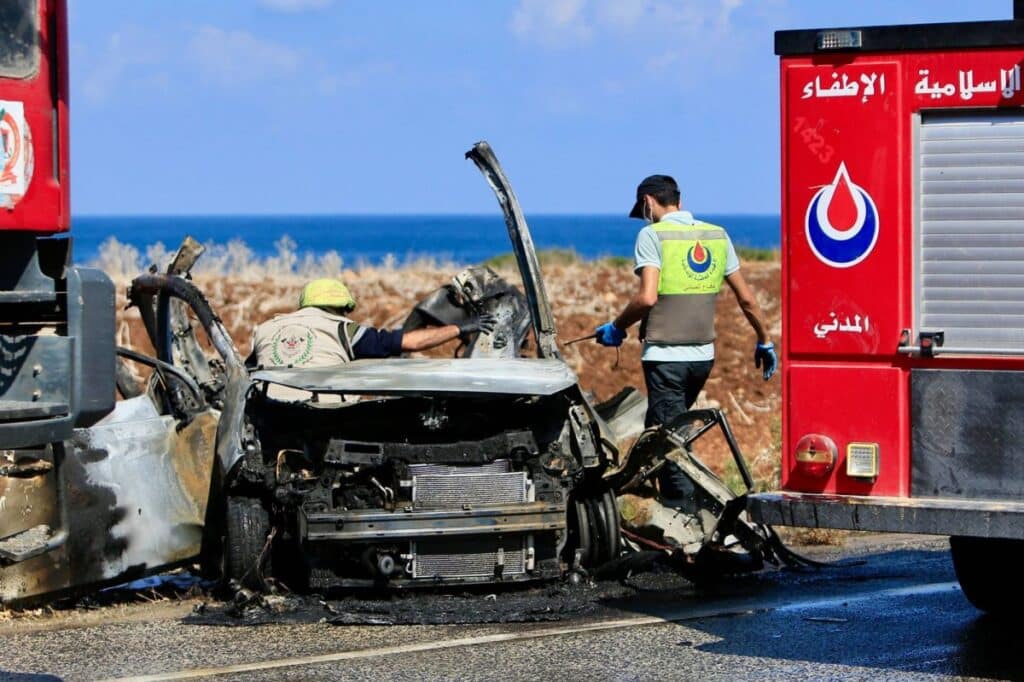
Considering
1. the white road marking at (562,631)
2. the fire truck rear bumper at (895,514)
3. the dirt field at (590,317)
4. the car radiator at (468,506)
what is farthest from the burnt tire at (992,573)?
the dirt field at (590,317)

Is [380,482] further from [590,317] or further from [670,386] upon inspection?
[590,317]

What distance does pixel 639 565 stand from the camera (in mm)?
9242

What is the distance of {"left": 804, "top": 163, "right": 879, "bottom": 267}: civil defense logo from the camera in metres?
7.25

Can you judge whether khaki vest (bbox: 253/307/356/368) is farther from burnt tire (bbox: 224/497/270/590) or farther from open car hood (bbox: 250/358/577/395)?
burnt tire (bbox: 224/497/270/590)

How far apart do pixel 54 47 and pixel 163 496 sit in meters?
3.61

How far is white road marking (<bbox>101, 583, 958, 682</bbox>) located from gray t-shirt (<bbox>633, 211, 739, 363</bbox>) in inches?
61.8

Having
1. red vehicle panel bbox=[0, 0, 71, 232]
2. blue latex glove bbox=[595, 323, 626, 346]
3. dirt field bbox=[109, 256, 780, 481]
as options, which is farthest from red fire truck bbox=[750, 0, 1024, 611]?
dirt field bbox=[109, 256, 780, 481]

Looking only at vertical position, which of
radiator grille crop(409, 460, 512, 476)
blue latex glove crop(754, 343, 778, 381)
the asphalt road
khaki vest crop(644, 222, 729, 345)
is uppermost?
khaki vest crop(644, 222, 729, 345)

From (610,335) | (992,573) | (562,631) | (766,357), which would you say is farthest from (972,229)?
(610,335)

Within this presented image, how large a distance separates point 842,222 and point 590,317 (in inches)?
542

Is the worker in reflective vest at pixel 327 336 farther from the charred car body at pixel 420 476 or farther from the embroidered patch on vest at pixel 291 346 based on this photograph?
the charred car body at pixel 420 476

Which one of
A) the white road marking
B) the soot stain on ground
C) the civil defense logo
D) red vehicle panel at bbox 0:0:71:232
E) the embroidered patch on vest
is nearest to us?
red vehicle panel at bbox 0:0:71:232

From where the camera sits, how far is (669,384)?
32.1ft

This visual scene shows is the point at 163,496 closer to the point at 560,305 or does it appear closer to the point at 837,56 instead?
the point at 837,56
